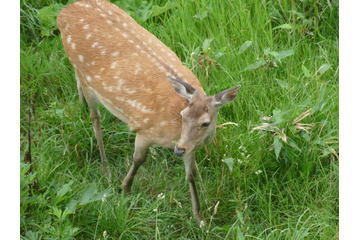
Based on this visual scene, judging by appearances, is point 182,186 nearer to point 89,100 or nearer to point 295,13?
point 89,100

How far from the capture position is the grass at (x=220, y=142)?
3.90m

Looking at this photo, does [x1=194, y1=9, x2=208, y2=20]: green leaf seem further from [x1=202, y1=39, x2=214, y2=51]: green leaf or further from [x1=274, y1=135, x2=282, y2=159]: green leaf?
[x1=274, y1=135, x2=282, y2=159]: green leaf

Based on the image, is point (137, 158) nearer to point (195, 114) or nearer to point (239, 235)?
point (195, 114)

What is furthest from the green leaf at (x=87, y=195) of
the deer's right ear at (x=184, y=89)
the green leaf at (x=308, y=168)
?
the green leaf at (x=308, y=168)

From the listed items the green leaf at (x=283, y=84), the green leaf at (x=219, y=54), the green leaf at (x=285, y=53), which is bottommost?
the green leaf at (x=283, y=84)

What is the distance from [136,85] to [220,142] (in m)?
0.79

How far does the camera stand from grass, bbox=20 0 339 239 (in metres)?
3.90

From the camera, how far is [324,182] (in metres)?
4.17

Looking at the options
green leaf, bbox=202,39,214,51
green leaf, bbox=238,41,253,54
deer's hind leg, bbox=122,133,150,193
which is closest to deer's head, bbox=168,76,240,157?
deer's hind leg, bbox=122,133,150,193

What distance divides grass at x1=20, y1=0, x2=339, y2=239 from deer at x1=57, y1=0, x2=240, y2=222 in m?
0.18

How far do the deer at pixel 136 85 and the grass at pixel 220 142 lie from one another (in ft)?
0.61

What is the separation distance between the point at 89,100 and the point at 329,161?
199cm

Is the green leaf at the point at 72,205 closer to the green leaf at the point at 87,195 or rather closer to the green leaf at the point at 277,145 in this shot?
the green leaf at the point at 87,195

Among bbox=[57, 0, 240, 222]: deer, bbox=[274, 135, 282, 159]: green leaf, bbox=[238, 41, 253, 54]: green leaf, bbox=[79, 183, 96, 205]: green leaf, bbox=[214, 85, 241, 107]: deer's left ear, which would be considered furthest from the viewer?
bbox=[238, 41, 253, 54]: green leaf
